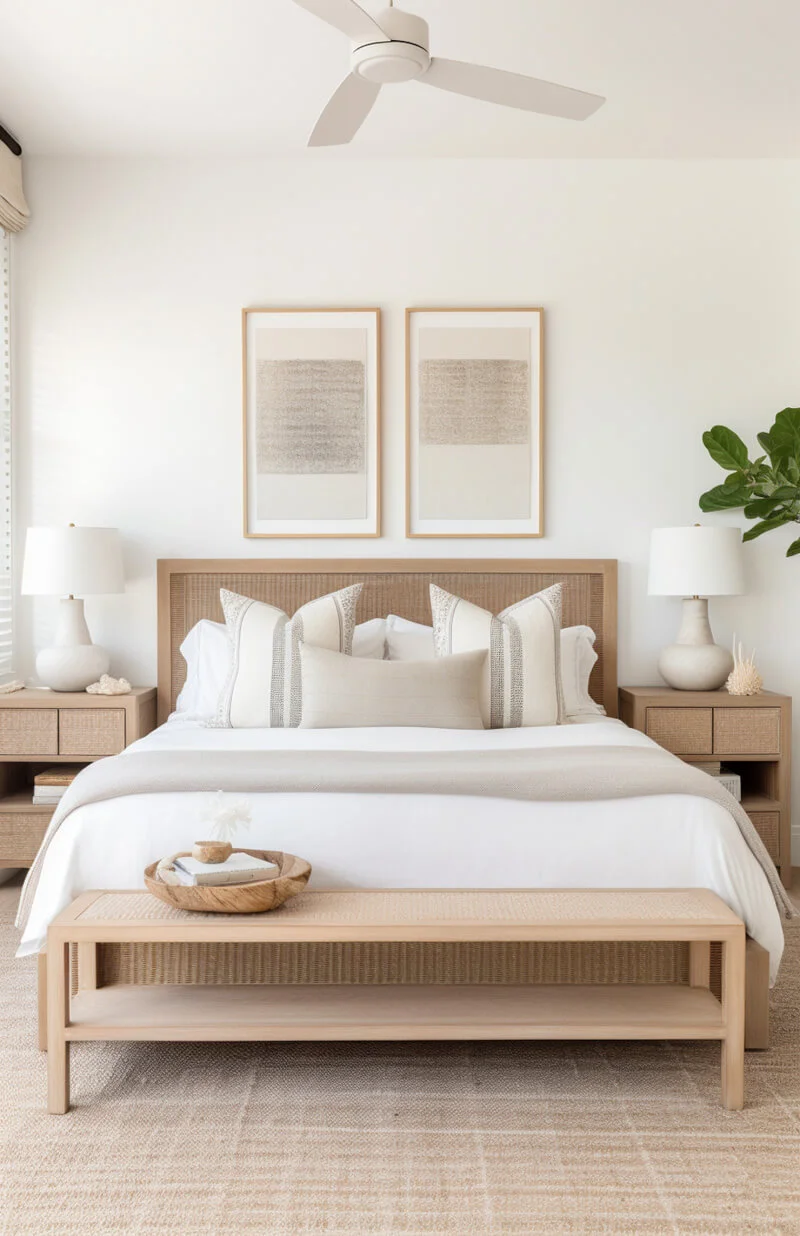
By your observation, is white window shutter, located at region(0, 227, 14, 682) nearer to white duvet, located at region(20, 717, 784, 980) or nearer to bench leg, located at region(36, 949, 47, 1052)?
white duvet, located at region(20, 717, 784, 980)

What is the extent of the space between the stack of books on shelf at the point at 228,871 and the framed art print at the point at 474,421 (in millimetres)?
2297

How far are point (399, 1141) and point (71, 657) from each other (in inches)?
97.5

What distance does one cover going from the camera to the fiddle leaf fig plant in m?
4.14

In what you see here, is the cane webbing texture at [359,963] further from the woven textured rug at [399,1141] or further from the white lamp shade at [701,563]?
the white lamp shade at [701,563]

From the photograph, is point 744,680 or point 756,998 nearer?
point 756,998

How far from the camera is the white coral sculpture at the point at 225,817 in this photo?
2324 millimetres

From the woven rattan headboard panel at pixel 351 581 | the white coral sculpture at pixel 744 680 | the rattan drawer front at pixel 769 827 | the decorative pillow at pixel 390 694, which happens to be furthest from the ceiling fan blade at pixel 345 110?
the rattan drawer front at pixel 769 827

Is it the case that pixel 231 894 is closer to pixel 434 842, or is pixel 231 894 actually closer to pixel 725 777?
pixel 434 842

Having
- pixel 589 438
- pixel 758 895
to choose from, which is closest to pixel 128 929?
pixel 758 895

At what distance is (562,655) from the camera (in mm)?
4039

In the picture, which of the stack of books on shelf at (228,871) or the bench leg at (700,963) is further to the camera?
the bench leg at (700,963)

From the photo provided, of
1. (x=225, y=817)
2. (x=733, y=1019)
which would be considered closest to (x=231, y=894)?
(x=225, y=817)

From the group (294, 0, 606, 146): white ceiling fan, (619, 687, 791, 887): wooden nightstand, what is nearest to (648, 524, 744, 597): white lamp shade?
(619, 687, 791, 887): wooden nightstand

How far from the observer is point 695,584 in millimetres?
4023
